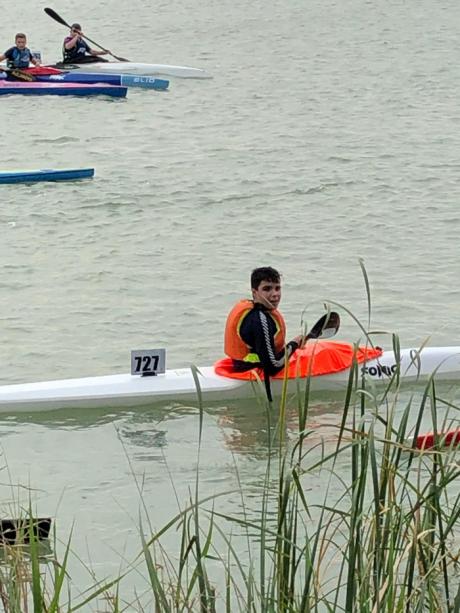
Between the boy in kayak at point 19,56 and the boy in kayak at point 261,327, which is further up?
the boy in kayak at point 19,56

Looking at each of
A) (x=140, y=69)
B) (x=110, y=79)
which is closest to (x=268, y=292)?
(x=110, y=79)

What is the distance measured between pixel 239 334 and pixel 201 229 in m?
5.17

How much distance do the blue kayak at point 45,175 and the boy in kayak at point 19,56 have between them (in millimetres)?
3674

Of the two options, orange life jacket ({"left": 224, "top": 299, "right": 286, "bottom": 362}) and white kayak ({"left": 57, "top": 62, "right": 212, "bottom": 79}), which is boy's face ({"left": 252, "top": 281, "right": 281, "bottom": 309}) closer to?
orange life jacket ({"left": 224, "top": 299, "right": 286, "bottom": 362})

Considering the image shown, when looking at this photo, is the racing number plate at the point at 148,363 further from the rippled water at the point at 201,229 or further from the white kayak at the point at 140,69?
the white kayak at the point at 140,69

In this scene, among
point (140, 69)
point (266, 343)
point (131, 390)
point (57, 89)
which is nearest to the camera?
point (266, 343)

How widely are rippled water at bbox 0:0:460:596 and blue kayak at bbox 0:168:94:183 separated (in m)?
0.11

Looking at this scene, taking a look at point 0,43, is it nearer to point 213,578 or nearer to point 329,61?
point 329,61

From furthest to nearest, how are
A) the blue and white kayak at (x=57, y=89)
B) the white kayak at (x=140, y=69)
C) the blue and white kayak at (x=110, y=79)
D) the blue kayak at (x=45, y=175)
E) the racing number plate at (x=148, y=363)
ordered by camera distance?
the white kayak at (x=140, y=69)
the blue and white kayak at (x=110, y=79)
the blue and white kayak at (x=57, y=89)
the blue kayak at (x=45, y=175)
the racing number plate at (x=148, y=363)

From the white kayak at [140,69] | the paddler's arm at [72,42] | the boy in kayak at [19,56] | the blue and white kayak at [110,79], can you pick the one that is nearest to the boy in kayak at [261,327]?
the boy in kayak at [19,56]

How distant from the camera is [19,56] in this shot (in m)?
17.0

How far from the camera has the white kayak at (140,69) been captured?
1838 centimetres

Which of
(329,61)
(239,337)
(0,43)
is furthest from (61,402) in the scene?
(0,43)

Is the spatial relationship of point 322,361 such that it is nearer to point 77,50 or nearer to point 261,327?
point 261,327
